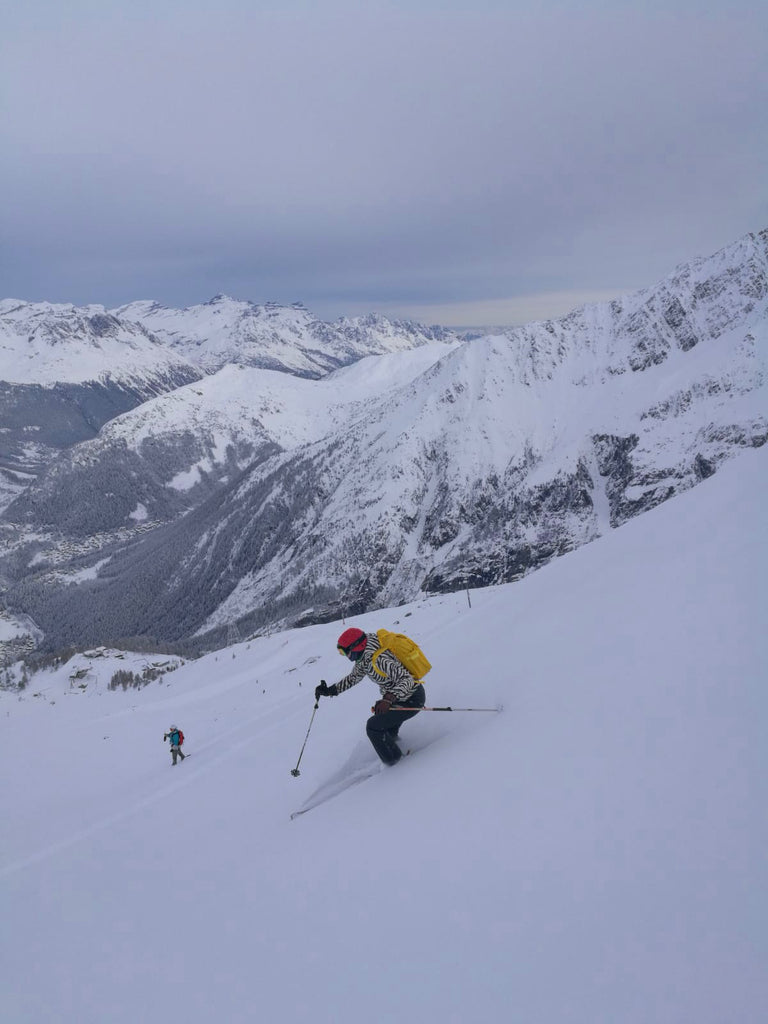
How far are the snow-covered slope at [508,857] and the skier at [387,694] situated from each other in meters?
0.44

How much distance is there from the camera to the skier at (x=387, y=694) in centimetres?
750

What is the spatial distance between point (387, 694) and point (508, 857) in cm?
388

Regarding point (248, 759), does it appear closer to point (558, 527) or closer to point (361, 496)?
point (558, 527)

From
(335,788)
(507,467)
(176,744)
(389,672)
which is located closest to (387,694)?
(389,672)

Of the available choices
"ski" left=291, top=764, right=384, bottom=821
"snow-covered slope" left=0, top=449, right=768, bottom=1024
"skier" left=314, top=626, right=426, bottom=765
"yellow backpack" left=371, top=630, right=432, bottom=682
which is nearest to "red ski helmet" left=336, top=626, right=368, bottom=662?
"skier" left=314, top=626, right=426, bottom=765

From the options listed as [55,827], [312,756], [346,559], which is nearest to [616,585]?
[312,756]

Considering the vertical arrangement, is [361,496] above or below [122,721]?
above

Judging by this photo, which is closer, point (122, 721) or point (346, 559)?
point (122, 721)

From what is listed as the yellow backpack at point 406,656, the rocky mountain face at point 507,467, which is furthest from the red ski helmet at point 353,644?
the rocky mountain face at point 507,467

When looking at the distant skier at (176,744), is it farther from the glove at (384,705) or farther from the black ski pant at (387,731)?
→ the glove at (384,705)

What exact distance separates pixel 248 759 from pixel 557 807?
9.87 meters

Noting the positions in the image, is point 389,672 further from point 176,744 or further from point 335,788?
point 176,744

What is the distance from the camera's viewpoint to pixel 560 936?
2938 mm

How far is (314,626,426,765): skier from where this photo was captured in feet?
24.6
